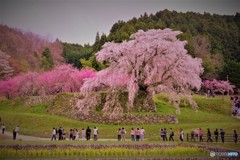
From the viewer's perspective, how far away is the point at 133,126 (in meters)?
28.4

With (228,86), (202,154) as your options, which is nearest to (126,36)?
(228,86)

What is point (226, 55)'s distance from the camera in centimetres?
6725

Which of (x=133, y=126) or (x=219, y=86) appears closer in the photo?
(x=133, y=126)

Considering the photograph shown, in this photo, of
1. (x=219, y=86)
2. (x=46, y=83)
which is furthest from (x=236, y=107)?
(x=46, y=83)

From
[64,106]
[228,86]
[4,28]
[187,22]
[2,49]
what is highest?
[187,22]

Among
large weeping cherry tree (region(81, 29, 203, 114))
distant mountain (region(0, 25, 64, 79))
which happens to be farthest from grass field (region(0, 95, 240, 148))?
distant mountain (region(0, 25, 64, 79))

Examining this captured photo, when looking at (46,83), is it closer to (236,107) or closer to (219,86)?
(236,107)

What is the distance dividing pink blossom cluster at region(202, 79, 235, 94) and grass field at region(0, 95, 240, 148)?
10.1m

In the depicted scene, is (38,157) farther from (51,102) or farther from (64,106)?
(51,102)

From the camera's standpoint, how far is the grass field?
2678 centimetres

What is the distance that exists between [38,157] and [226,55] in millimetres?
57804

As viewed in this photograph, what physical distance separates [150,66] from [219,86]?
2499cm

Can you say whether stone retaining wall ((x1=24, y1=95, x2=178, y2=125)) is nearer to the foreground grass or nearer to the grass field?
the grass field

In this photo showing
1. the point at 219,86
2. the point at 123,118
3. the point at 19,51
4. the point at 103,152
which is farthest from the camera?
the point at 219,86
